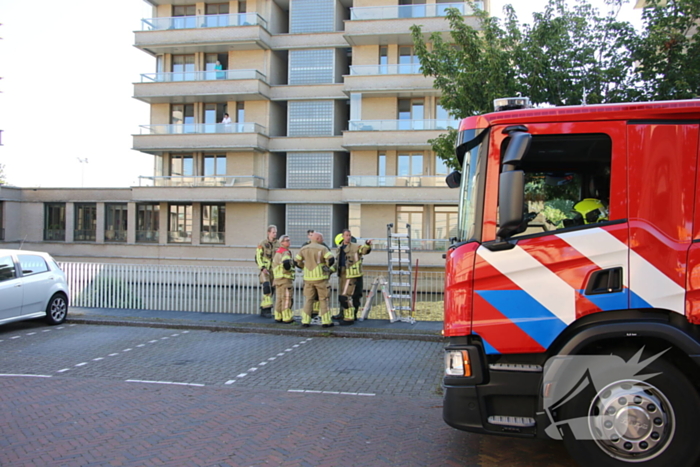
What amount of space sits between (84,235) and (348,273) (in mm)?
28119

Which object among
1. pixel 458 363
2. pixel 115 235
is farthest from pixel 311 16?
pixel 458 363

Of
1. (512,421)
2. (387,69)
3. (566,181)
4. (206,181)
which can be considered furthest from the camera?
(206,181)

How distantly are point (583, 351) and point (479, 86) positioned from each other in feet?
29.8

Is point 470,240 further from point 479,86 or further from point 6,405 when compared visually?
point 479,86

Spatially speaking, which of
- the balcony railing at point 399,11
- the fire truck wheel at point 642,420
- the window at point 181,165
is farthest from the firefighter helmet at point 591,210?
the window at point 181,165

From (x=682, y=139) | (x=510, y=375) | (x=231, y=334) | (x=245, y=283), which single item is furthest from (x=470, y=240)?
(x=245, y=283)

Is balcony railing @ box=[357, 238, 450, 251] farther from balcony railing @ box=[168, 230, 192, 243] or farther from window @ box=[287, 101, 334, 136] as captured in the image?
balcony railing @ box=[168, 230, 192, 243]

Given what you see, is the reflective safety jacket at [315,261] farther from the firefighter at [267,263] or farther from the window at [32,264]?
the window at [32,264]

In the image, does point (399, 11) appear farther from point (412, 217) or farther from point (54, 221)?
point (54, 221)

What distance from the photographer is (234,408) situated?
21.3 feet

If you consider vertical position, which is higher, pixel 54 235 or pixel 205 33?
pixel 205 33

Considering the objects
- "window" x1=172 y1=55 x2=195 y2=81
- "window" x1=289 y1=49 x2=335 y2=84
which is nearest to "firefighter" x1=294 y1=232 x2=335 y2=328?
"window" x1=289 y1=49 x2=335 y2=84

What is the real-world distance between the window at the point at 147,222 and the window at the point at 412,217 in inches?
576

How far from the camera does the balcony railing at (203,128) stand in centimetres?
3192
